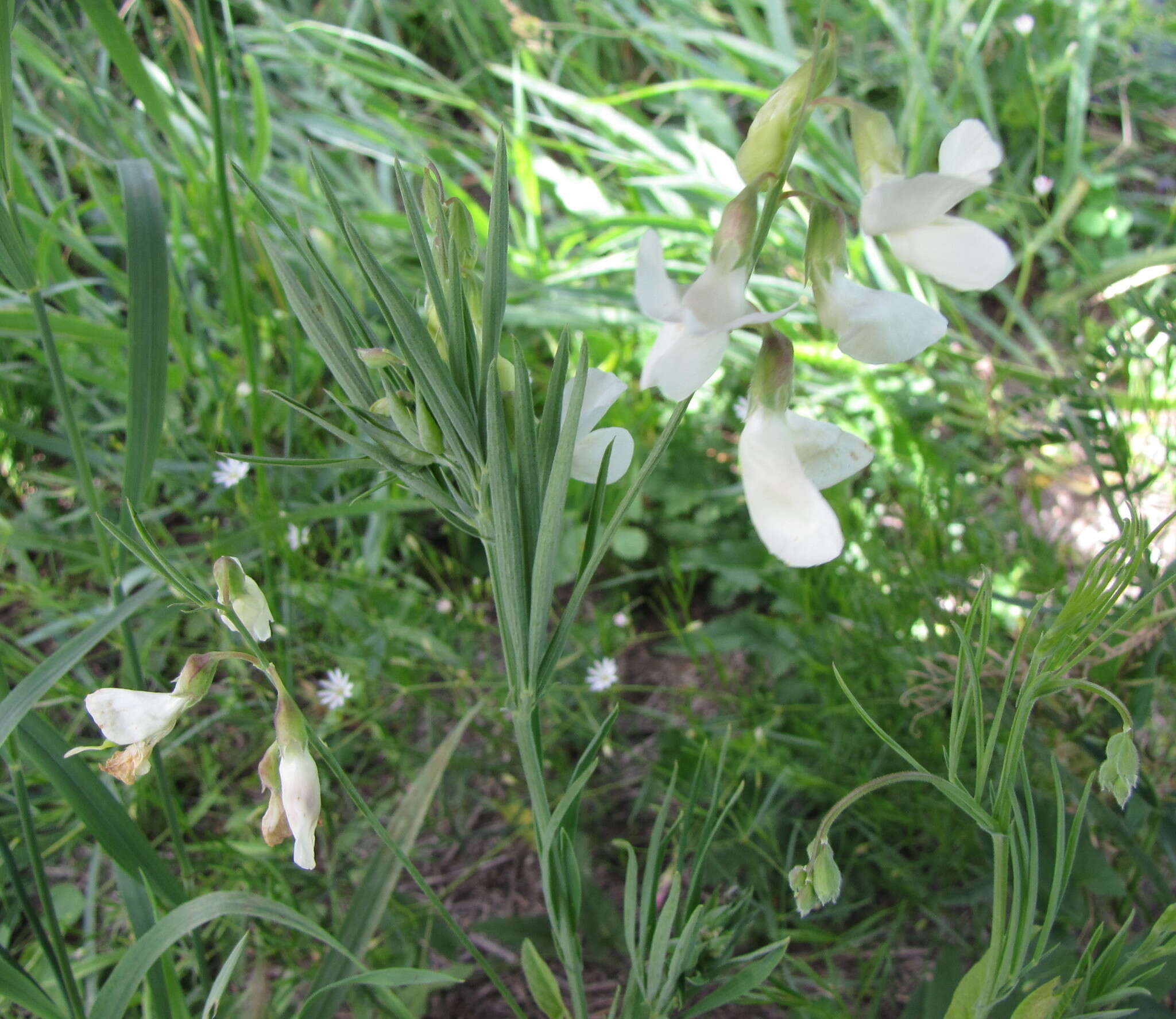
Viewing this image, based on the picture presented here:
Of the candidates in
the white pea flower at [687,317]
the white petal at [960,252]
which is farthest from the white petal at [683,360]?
the white petal at [960,252]

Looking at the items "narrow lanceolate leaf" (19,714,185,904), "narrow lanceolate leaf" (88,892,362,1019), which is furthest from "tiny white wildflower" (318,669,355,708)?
"narrow lanceolate leaf" (88,892,362,1019)

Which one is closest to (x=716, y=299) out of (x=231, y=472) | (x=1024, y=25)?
(x=231, y=472)

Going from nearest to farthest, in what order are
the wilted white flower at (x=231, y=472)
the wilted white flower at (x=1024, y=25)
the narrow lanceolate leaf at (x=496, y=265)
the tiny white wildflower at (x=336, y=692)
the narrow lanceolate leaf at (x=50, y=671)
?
the narrow lanceolate leaf at (x=496, y=265) → the narrow lanceolate leaf at (x=50, y=671) → the tiny white wildflower at (x=336, y=692) → the wilted white flower at (x=231, y=472) → the wilted white flower at (x=1024, y=25)

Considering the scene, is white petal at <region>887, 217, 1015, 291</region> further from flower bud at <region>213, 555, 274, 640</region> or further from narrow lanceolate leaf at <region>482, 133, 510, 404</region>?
flower bud at <region>213, 555, 274, 640</region>

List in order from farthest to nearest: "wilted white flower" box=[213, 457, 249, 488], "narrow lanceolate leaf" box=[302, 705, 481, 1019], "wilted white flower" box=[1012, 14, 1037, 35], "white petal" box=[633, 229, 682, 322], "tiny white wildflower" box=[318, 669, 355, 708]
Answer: "wilted white flower" box=[1012, 14, 1037, 35]
"wilted white flower" box=[213, 457, 249, 488]
"tiny white wildflower" box=[318, 669, 355, 708]
"narrow lanceolate leaf" box=[302, 705, 481, 1019]
"white petal" box=[633, 229, 682, 322]

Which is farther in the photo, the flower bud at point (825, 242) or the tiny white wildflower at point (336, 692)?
the tiny white wildflower at point (336, 692)

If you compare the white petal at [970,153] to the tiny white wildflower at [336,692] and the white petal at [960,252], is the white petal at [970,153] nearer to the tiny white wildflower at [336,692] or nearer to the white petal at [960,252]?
the white petal at [960,252]
